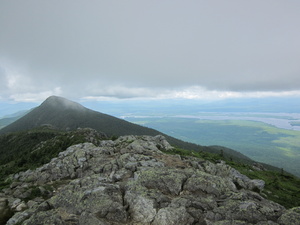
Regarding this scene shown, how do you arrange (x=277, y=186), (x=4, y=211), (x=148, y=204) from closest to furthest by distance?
(x=148, y=204)
(x=4, y=211)
(x=277, y=186)

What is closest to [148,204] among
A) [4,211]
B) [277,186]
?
[4,211]

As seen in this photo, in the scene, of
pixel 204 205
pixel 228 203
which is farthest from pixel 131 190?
pixel 228 203

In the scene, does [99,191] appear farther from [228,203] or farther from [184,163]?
[184,163]

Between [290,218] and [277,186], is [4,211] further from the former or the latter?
[277,186]

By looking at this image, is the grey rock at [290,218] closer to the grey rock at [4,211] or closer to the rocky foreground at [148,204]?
the rocky foreground at [148,204]

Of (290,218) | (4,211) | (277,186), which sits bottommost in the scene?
(277,186)

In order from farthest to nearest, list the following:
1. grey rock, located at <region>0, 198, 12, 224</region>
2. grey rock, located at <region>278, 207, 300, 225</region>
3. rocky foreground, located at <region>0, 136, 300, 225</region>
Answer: grey rock, located at <region>0, 198, 12, 224</region>
rocky foreground, located at <region>0, 136, 300, 225</region>
grey rock, located at <region>278, 207, 300, 225</region>

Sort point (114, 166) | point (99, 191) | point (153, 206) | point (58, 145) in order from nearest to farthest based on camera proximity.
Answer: point (153, 206)
point (99, 191)
point (114, 166)
point (58, 145)

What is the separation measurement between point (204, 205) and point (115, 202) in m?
10.2

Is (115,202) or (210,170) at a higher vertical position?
(115,202)

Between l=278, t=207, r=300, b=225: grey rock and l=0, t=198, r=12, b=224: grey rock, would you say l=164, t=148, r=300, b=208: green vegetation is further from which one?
l=0, t=198, r=12, b=224: grey rock

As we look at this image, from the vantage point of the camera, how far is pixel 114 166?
33406mm

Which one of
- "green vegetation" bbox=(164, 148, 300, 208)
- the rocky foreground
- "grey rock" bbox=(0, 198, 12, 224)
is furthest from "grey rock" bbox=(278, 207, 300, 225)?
"grey rock" bbox=(0, 198, 12, 224)

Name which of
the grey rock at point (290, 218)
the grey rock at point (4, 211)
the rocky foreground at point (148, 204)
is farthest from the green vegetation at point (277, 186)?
the grey rock at point (4, 211)
